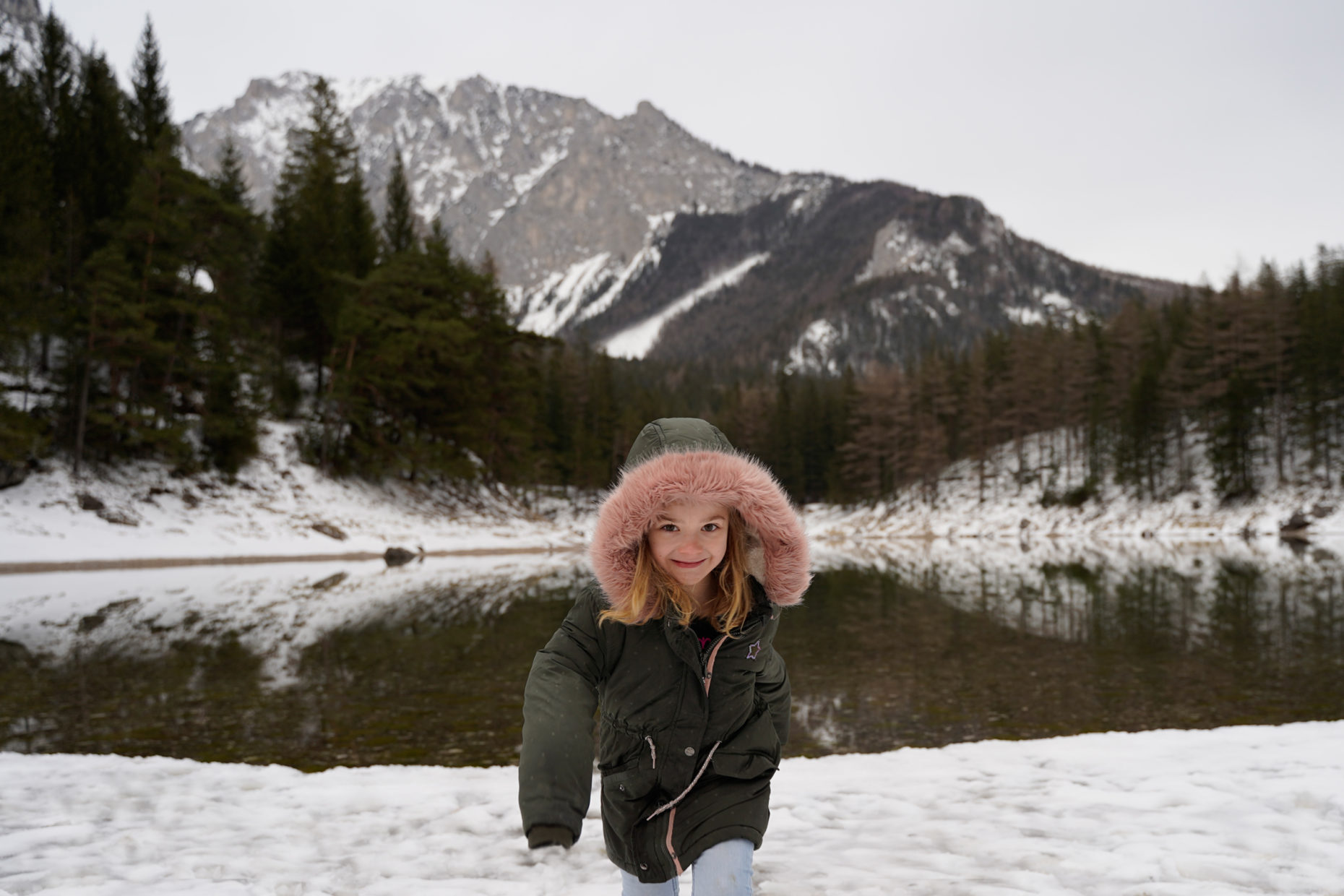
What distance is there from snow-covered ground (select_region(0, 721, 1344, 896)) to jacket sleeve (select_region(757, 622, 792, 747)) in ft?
4.79

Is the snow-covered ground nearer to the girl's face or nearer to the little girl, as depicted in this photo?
the little girl

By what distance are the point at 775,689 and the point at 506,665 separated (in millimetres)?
8979

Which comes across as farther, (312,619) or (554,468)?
(554,468)

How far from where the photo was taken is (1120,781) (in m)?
5.05

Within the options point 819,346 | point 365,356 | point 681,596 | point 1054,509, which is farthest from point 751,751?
point 819,346

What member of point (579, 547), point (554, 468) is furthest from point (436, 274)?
point (554, 468)

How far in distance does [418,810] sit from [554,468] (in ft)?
177

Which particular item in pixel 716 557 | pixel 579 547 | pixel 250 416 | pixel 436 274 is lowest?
pixel 579 547

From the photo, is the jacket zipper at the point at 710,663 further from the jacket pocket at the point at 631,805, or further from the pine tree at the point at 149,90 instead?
the pine tree at the point at 149,90

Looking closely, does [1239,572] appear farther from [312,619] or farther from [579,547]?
[579,547]

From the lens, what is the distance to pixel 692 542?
101 inches

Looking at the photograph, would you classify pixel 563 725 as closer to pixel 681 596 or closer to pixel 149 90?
pixel 681 596

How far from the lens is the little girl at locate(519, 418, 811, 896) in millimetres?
2217

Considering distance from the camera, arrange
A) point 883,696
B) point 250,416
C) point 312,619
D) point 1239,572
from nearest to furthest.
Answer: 1. point 883,696
2. point 312,619
3. point 1239,572
4. point 250,416
